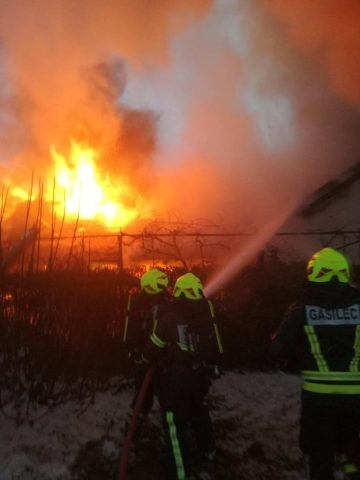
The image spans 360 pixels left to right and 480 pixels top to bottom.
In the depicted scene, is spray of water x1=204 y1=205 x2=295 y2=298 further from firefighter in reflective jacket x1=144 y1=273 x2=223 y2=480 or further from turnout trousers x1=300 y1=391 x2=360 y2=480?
turnout trousers x1=300 y1=391 x2=360 y2=480

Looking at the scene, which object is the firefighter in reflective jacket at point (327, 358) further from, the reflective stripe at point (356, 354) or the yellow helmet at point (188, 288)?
the yellow helmet at point (188, 288)

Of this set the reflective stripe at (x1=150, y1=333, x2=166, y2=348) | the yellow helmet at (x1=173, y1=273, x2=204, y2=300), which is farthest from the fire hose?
the yellow helmet at (x1=173, y1=273, x2=204, y2=300)

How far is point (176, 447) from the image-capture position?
124 inches

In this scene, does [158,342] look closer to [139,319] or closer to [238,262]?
[139,319]

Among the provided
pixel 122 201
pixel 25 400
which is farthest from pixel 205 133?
pixel 25 400

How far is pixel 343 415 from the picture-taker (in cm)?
269

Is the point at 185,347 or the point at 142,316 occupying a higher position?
the point at 142,316

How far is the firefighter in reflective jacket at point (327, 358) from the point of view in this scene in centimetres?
264

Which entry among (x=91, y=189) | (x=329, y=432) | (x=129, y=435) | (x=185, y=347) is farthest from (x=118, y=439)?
(x=91, y=189)

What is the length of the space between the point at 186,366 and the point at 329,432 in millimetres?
1150

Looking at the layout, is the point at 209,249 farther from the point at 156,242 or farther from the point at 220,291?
the point at 220,291

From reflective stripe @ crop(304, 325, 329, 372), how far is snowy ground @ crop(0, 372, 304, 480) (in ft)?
4.58

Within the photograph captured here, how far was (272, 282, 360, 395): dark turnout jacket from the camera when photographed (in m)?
2.64

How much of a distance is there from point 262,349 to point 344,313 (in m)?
3.51
